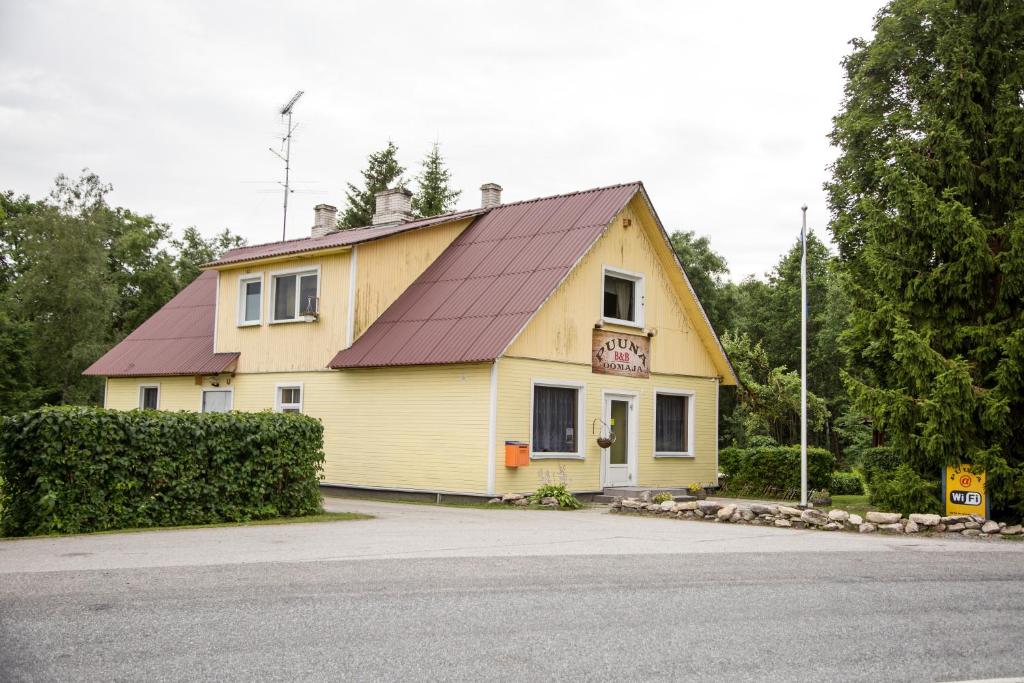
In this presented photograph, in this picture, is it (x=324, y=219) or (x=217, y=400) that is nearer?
(x=217, y=400)

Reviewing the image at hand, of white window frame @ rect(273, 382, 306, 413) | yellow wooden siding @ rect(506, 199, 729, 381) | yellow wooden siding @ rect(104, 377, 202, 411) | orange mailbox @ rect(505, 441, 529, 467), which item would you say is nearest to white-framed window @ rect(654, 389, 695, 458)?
yellow wooden siding @ rect(506, 199, 729, 381)

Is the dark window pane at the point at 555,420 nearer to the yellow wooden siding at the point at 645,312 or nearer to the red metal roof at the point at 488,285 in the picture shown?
the yellow wooden siding at the point at 645,312

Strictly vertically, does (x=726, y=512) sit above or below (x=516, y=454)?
below

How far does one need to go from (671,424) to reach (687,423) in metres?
0.55

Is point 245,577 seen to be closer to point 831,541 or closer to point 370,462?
point 831,541

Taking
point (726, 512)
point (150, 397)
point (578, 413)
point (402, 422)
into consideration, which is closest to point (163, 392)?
point (150, 397)

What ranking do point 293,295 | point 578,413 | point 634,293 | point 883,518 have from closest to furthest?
point 883,518 < point 578,413 < point 634,293 < point 293,295

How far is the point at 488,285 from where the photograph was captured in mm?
21250

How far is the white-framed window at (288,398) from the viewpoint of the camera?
22.8 metres

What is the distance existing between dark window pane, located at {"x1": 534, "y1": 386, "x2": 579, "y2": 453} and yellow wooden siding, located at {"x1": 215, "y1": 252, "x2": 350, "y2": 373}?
4.89 metres

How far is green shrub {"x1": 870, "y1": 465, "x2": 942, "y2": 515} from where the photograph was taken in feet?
52.5

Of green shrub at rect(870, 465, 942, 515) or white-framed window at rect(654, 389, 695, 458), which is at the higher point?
white-framed window at rect(654, 389, 695, 458)

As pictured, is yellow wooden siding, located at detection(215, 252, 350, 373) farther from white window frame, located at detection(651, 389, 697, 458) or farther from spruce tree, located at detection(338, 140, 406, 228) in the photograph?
spruce tree, located at detection(338, 140, 406, 228)

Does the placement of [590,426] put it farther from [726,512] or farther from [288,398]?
[288,398]
